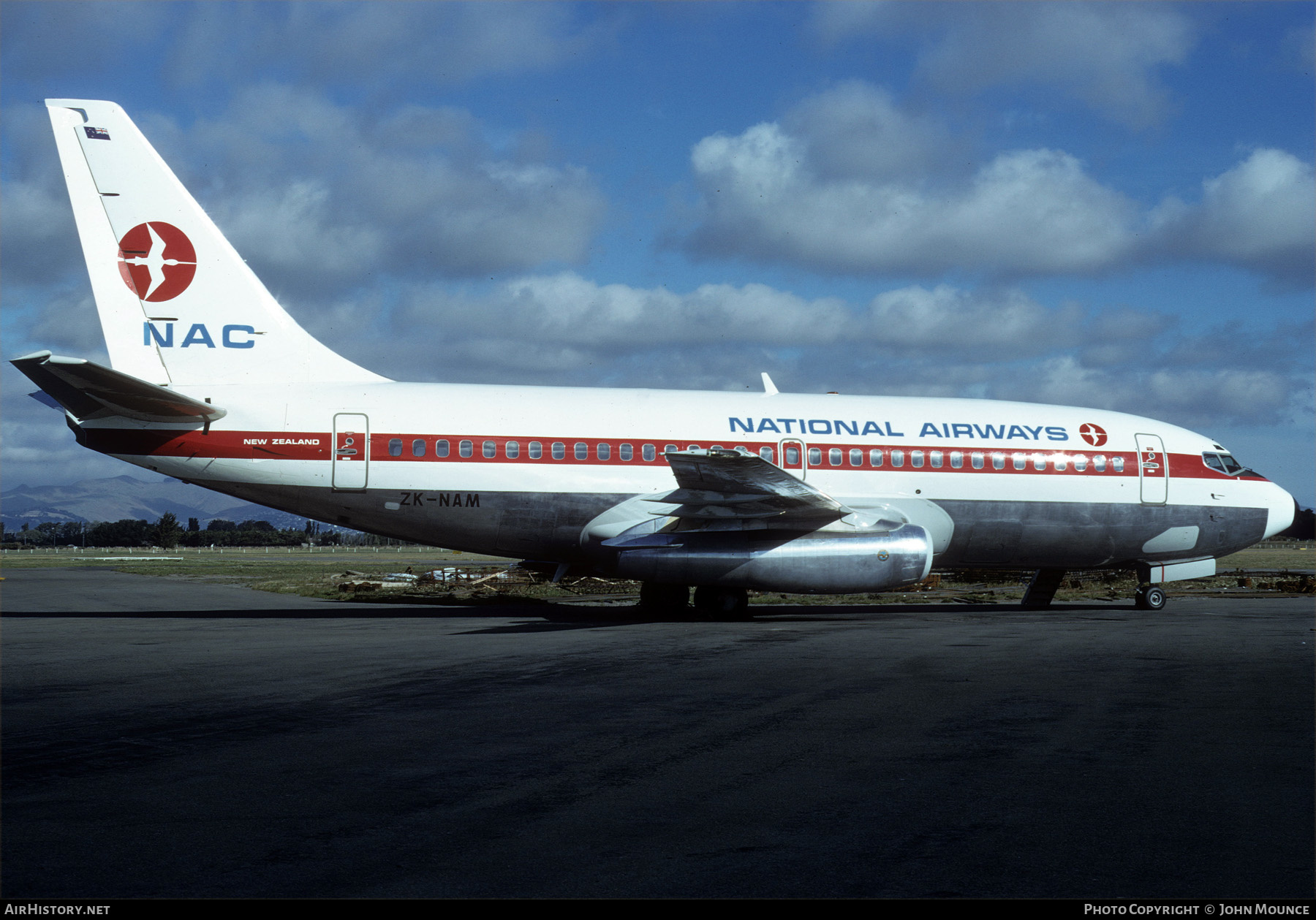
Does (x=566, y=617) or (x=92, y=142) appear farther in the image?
(x=566, y=617)

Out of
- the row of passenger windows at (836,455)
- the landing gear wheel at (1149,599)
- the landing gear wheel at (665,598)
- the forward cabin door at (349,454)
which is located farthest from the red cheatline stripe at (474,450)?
the landing gear wheel at (665,598)

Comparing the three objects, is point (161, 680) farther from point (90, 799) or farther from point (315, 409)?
point (315, 409)

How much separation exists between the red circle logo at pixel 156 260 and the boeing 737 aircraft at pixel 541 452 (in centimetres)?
3

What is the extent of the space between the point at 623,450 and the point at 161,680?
10470mm

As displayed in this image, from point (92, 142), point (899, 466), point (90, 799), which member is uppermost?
point (92, 142)

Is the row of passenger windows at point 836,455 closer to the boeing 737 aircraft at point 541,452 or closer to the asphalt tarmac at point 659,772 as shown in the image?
the boeing 737 aircraft at point 541,452

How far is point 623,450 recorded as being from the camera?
20.1 meters

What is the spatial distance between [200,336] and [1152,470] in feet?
63.9

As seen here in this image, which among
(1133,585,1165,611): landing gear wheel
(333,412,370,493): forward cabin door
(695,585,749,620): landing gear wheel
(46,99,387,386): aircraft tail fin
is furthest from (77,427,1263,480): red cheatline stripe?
(695,585,749,620): landing gear wheel

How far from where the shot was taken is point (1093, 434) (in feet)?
73.3

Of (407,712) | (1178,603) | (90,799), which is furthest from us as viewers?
(1178,603)

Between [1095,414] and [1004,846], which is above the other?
[1095,414]

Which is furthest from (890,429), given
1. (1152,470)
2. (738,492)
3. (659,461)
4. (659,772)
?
(659,772)

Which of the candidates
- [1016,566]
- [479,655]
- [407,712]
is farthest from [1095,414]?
[407,712]
